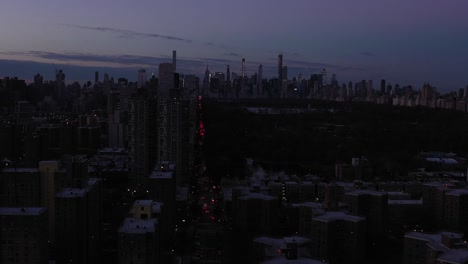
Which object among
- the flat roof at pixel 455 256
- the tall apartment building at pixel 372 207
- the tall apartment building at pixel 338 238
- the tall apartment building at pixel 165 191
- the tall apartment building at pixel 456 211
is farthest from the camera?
the tall apartment building at pixel 456 211

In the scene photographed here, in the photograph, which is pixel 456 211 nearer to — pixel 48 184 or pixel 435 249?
pixel 435 249

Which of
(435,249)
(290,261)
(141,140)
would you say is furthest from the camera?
(141,140)

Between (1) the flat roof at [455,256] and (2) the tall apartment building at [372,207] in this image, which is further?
(2) the tall apartment building at [372,207]

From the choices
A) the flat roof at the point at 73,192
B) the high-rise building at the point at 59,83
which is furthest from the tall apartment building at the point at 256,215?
the high-rise building at the point at 59,83

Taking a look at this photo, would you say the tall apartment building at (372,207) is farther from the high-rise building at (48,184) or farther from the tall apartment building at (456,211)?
the high-rise building at (48,184)

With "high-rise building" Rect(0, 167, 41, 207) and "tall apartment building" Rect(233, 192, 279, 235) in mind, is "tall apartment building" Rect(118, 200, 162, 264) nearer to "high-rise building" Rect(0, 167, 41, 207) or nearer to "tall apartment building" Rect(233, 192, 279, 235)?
"high-rise building" Rect(0, 167, 41, 207)

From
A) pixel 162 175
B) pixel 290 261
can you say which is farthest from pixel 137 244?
pixel 162 175
